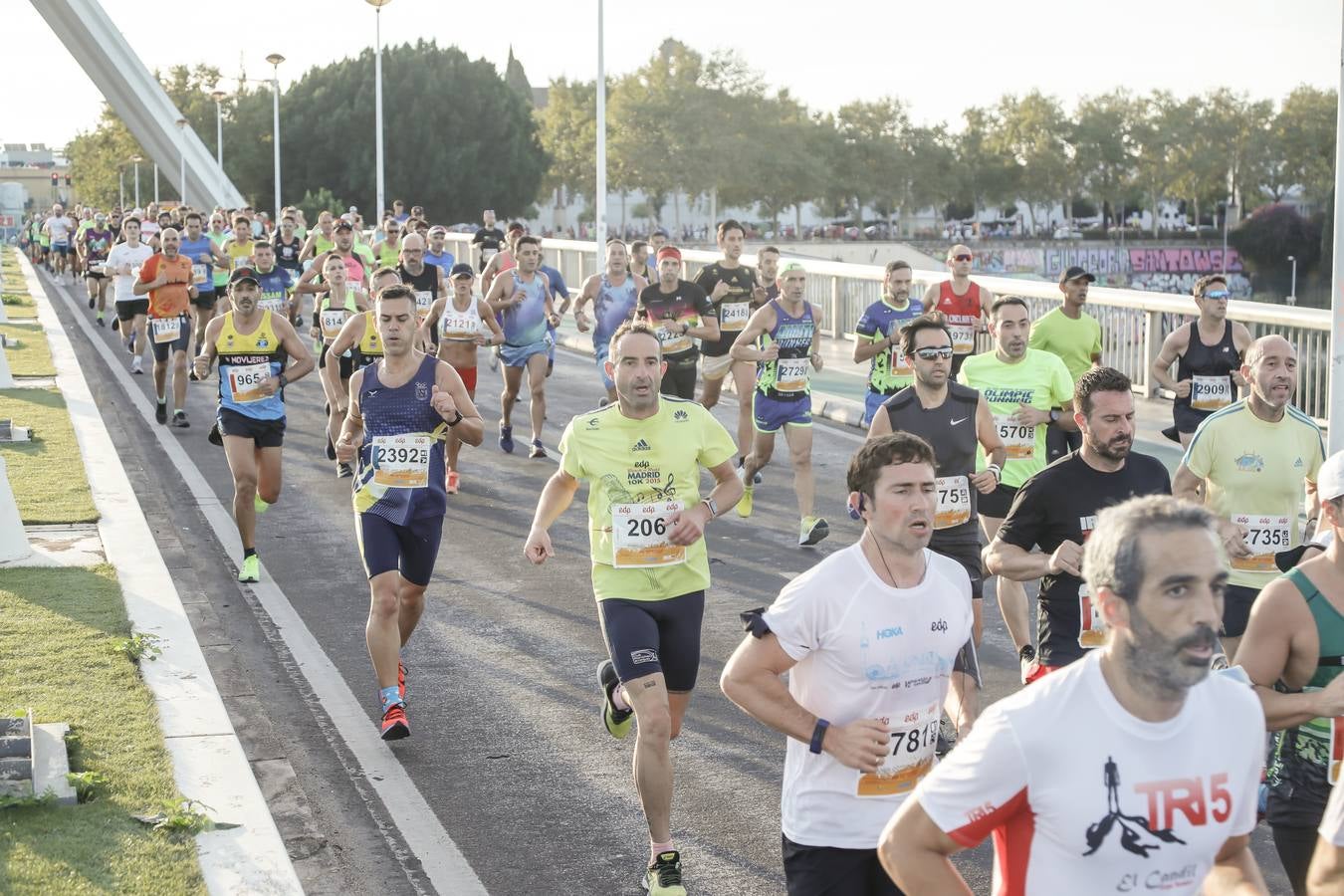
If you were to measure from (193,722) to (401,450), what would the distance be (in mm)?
1595

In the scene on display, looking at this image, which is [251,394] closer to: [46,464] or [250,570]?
[250,570]

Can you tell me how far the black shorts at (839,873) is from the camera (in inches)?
178

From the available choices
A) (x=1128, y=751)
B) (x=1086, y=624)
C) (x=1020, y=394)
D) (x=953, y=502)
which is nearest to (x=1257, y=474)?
(x=953, y=502)

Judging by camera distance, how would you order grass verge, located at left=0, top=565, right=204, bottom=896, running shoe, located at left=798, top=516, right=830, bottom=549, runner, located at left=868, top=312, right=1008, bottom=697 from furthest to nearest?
running shoe, located at left=798, top=516, right=830, bottom=549
runner, located at left=868, top=312, right=1008, bottom=697
grass verge, located at left=0, top=565, right=204, bottom=896

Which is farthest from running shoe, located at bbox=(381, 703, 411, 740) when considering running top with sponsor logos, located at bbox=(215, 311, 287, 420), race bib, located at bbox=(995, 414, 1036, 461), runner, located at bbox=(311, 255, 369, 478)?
runner, located at bbox=(311, 255, 369, 478)

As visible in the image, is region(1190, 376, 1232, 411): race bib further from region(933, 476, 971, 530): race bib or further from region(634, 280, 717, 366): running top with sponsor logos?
region(634, 280, 717, 366): running top with sponsor logos

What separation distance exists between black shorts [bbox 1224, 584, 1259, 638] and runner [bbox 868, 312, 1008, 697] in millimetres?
Answer: 1258

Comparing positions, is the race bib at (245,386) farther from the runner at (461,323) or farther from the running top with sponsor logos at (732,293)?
the running top with sponsor logos at (732,293)

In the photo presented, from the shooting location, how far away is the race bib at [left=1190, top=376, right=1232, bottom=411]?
11547 mm

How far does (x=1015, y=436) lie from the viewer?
10.0 meters

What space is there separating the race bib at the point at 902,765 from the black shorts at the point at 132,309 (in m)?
20.3

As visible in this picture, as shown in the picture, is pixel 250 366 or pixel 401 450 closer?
pixel 401 450

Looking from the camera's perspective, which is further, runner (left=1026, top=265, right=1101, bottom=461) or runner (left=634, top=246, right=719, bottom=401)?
runner (left=634, top=246, right=719, bottom=401)

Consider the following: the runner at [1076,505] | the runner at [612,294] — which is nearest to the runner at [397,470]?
the runner at [1076,505]
